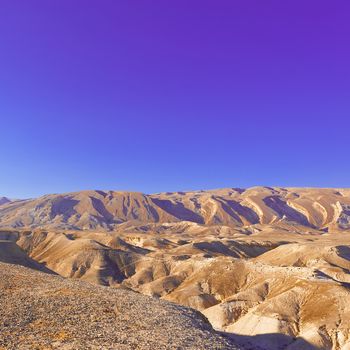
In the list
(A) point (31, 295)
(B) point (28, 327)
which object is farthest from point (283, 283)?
(B) point (28, 327)

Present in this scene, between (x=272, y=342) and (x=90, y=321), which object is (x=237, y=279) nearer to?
(x=272, y=342)

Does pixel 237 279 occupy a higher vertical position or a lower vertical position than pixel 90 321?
lower

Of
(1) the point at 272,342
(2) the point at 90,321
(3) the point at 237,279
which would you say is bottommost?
(1) the point at 272,342

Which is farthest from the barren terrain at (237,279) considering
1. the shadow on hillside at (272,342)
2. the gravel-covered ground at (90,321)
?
the gravel-covered ground at (90,321)

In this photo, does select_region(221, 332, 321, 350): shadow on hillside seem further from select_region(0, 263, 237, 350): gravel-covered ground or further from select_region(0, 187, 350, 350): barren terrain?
select_region(0, 263, 237, 350): gravel-covered ground

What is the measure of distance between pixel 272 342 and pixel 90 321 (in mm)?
35716

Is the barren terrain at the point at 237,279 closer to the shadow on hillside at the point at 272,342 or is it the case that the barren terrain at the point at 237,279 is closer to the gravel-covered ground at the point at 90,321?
the shadow on hillside at the point at 272,342

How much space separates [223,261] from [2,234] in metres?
123

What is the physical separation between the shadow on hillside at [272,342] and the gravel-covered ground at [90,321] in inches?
657

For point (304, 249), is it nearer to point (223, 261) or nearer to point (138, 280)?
point (223, 261)

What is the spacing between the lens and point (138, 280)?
12750cm

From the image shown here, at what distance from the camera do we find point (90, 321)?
39250 mm

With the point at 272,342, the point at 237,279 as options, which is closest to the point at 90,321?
the point at 272,342

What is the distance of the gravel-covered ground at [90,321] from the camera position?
34.0m
